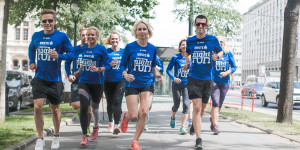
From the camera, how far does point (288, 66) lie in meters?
11.1

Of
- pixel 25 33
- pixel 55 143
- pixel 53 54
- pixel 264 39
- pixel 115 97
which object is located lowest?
pixel 55 143

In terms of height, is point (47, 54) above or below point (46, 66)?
above

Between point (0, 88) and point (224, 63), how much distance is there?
556 cm

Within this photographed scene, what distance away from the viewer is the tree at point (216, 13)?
64.8ft

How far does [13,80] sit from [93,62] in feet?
34.4

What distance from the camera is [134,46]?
6.22m

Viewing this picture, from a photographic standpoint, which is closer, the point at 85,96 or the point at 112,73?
the point at 85,96

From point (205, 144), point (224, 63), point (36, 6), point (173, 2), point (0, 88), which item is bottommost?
point (205, 144)

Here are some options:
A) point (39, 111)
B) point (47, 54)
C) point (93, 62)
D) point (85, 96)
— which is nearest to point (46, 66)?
point (47, 54)

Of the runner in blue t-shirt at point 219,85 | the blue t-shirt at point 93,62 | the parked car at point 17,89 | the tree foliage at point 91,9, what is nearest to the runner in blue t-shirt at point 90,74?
the blue t-shirt at point 93,62

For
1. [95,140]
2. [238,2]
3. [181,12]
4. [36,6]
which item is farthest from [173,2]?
[95,140]

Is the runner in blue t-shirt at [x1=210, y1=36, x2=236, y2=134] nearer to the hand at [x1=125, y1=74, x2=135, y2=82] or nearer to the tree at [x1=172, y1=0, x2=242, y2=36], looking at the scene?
the hand at [x1=125, y1=74, x2=135, y2=82]

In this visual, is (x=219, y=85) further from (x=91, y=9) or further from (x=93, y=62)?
(x=91, y=9)

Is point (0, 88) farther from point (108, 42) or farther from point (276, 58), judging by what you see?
point (276, 58)
